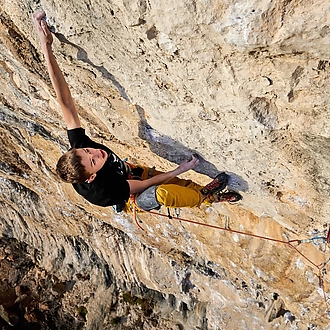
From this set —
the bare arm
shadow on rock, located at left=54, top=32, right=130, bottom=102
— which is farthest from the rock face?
the bare arm

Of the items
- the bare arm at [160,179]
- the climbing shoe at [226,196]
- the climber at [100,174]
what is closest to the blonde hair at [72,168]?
the climber at [100,174]

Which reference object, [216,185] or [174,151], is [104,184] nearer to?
[174,151]

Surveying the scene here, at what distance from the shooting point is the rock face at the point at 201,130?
5.88 feet

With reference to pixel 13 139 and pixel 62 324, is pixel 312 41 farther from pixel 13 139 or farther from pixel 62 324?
pixel 62 324

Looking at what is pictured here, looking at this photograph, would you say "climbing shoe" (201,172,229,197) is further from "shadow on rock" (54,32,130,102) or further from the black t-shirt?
"shadow on rock" (54,32,130,102)

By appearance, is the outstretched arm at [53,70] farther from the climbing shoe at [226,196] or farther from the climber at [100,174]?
the climbing shoe at [226,196]

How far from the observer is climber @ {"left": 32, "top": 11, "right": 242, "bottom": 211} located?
7.98 ft

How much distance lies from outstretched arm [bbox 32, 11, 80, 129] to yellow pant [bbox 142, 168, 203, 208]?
75 centimetres

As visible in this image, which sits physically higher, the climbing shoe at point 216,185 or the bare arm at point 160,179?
the bare arm at point 160,179

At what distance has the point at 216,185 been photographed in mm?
3148

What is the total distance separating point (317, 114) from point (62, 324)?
779 cm

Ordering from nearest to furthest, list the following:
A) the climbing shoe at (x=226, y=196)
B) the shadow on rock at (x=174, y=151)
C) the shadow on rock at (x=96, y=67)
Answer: the shadow on rock at (x=96, y=67) → the shadow on rock at (x=174, y=151) → the climbing shoe at (x=226, y=196)

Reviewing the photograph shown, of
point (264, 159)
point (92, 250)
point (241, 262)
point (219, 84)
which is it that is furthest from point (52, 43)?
point (92, 250)

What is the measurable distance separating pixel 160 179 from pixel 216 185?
495mm
